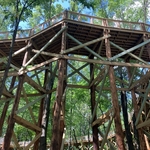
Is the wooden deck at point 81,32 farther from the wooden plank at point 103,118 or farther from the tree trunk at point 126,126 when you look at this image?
the tree trunk at point 126,126

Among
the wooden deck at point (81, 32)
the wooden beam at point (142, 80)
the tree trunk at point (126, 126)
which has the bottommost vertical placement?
the tree trunk at point (126, 126)

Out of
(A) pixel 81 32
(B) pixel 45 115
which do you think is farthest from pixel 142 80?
(B) pixel 45 115

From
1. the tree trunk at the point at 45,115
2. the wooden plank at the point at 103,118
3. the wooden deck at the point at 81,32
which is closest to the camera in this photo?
the wooden plank at the point at 103,118

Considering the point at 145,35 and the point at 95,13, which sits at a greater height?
the point at 95,13

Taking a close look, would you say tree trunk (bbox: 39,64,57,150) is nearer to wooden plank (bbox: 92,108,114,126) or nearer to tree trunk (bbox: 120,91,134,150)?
wooden plank (bbox: 92,108,114,126)

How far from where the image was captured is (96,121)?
10484 millimetres

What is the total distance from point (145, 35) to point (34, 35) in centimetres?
676

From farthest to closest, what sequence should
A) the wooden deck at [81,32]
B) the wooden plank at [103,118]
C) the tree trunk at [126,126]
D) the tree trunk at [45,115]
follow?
the tree trunk at [126,126], the wooden deck at [81,32], the tree trunk at [45,115], the wooden plank at [103,118]

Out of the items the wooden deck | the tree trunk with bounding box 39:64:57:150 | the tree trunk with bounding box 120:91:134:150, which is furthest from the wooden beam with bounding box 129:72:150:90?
the tree trunk with bounding box 39:64:57:150

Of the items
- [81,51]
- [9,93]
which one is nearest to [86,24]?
[81,51]

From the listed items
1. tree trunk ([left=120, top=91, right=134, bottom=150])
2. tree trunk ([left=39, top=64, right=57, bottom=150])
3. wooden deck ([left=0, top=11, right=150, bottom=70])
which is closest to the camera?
tree trunk ([left=39, top=64, right=57, bottom=150])

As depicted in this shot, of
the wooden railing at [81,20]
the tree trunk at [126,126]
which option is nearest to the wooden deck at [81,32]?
the wooden railing at [81,20]

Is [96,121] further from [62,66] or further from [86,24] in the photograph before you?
[86,24]

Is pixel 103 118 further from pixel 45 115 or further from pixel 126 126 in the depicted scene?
pixel 126 126
